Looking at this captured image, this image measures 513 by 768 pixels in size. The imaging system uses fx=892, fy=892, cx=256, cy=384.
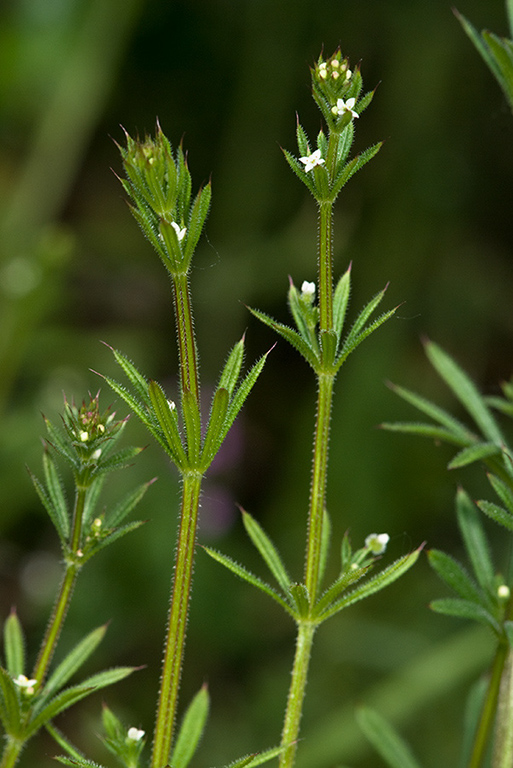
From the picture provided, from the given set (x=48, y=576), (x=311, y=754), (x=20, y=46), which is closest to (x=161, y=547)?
(x=48, y=576)

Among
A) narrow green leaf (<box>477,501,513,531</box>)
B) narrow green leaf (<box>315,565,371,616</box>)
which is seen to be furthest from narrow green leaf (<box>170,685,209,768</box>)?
narrow green leaf (<box>477,501,513,531</box>)

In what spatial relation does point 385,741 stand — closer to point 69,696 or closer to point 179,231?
point 69,696

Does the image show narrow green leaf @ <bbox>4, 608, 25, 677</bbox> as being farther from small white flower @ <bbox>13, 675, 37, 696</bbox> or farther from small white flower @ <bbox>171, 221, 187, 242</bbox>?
small white flower @ <bbox>171, 221, 187, 242</bbox>

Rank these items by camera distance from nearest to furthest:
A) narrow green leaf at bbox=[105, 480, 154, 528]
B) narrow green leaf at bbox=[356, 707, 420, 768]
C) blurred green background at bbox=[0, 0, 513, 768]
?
1. narrow green leaf at bbox=[105, 480, 154, 528]
2. narrow green leaf at bbox=[356, 707, 420, 768]
3. blurred green background at bbox=[0, 0, 513, 768]

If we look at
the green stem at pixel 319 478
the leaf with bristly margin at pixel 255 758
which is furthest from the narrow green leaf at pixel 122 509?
the leaf with bristly margin at pixel 255 758

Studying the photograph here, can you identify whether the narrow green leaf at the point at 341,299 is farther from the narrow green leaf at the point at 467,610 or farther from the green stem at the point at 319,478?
the narrow green leaf at the point at 467,610

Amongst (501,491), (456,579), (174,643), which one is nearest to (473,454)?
(501,491)

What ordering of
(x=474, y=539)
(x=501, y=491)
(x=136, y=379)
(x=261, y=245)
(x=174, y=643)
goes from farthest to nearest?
(x=261, y=245)
(x=474, y=539)
(x=501, y=491)
(x=136, y=379)
(x=174, y=643)
